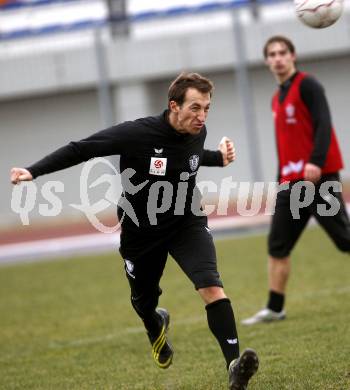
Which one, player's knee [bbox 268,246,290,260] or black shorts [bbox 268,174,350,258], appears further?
player's knee [bbox 268,246,290,260]

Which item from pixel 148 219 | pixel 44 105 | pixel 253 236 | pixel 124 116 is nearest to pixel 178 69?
pixel 124 116

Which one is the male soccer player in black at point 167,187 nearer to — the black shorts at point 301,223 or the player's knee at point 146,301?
the player's knee at point 146,301

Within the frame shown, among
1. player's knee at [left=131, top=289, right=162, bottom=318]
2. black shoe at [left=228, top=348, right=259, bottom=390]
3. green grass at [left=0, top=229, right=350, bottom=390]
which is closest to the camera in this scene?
black shoe at [left=228, top=348, right=259, bottom=390]

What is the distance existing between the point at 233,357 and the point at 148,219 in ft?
3.09

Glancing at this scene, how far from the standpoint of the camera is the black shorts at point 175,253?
4621 mm

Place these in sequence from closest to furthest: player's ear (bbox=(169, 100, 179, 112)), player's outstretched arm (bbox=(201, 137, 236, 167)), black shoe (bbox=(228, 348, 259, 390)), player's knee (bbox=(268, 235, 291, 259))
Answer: black shoe (bbox=(228, 348, 259, 390)) < player's ear (bbox=(169, 100, 179, 112)) < player's outstretched arm (bbox=(201, 137, 236, 167)) < player's knee (bbox=(268, 235, 291, 259))

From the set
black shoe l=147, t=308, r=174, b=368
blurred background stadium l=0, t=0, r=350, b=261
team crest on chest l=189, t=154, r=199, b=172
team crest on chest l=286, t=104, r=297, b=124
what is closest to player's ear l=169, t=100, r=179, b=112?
team crest on chest l=189, t=154, r=199, b=172

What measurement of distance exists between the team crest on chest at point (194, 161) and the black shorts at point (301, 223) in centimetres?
180

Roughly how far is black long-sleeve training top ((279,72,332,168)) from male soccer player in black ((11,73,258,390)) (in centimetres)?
150

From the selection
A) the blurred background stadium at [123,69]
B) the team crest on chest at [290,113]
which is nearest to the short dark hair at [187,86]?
the team crest on chest at [290,113]

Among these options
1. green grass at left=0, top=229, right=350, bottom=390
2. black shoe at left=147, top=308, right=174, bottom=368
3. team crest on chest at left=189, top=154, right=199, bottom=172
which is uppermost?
team crest on chest at left=189, top=154, right=199, bottom=172

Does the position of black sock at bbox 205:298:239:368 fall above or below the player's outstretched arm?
below

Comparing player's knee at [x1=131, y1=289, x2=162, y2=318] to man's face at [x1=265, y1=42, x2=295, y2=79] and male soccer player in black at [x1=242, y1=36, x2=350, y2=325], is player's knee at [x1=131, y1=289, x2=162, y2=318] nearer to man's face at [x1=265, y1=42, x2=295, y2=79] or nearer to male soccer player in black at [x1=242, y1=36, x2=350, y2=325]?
male soccer player in black at [x1=242, y1=36, x2=350, y2=325]

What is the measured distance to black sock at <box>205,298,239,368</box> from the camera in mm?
4461
